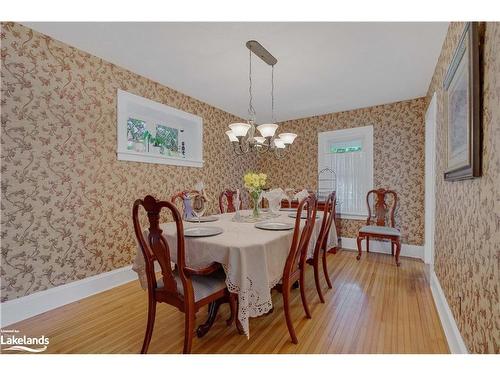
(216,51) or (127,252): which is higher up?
(216,51)

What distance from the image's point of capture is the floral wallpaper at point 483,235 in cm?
102

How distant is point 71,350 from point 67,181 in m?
1.41

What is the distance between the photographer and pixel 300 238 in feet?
5.91

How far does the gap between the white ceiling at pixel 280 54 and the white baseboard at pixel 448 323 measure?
222 centimetres

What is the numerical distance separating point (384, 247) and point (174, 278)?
3.51 metres

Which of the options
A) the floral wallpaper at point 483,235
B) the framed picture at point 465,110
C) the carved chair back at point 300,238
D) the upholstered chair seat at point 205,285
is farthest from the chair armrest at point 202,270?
the framed picture at point 465,110

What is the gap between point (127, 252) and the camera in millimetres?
2785

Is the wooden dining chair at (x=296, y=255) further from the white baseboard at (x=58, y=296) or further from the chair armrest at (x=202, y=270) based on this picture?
the white baseboard at (x=58, y=296)

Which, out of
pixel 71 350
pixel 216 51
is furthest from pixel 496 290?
pixel 216 51

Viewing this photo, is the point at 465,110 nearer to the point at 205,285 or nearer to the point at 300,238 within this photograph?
the point at 300,238

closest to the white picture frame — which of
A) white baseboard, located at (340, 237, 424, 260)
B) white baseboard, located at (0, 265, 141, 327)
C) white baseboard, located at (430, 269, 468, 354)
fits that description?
white baseboard, located at (0, 265, 141, 327)

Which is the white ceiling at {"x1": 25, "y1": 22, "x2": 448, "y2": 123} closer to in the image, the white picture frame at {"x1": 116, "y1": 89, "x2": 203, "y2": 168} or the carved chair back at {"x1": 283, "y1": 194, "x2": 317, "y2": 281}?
the white picture frame at {"x1": 116, "y1": 89, "x2": 203, "y2": 168}
